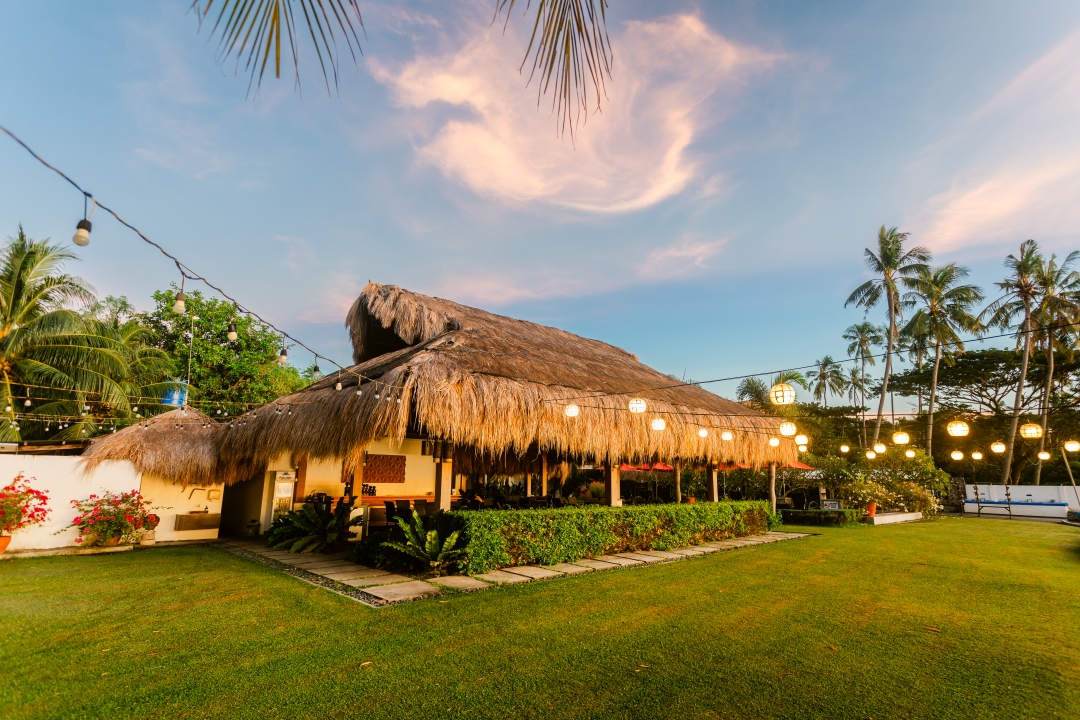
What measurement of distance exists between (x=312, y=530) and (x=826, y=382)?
44538 millimetres

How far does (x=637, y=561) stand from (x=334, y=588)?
4608 millimetres

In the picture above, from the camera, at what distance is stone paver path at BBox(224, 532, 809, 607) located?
5.86 meters

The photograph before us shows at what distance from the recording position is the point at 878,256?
25.0 m

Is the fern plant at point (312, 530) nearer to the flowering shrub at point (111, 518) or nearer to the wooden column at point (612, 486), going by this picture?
the flowering shrub at point (111, 518)

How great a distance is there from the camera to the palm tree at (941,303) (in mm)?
23922

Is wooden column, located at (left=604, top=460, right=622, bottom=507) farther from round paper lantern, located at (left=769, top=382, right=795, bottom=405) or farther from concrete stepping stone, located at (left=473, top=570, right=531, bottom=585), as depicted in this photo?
concrete stepping stone, located at (left=473, top=570, right=531, bottom=585)

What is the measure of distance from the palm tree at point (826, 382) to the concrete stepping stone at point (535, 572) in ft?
138

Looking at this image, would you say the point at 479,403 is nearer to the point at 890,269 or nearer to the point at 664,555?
the point at 664,555

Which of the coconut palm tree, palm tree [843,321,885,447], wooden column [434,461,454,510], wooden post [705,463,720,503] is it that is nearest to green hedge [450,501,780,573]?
wooden column [434,461,454,510]

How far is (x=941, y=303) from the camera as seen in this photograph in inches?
960

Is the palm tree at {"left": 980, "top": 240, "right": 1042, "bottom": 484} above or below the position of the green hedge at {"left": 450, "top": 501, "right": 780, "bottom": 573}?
above

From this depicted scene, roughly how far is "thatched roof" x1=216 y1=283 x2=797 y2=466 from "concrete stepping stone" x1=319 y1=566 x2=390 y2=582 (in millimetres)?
1530

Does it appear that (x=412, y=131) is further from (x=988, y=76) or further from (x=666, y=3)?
(x=988, y=76)

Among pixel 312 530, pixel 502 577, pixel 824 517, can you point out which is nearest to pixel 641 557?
pixel 502 577
